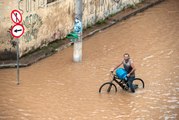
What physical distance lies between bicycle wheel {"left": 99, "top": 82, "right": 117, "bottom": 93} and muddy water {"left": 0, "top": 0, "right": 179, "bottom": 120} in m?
0.19

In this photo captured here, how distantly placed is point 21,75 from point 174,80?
505 cm

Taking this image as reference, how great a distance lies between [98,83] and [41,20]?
393cm

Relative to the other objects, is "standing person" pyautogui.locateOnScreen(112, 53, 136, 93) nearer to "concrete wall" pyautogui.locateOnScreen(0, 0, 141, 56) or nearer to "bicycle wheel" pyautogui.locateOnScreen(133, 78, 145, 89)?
"bicycle wheel" pyautogui.locateOnScreen(133, 78, 145, 89)

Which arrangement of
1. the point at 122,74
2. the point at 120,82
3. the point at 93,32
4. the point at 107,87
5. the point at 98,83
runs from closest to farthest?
the point at 122,74, the point at 120,82, the point at 107,87, the point at 98,83, the point at 93,32

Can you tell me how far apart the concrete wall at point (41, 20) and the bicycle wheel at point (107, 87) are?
149 inches

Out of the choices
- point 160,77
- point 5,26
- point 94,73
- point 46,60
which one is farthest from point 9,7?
point 160,77

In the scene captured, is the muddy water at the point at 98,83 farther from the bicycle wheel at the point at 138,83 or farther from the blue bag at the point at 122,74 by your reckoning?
the blue bag at the point at 122,74

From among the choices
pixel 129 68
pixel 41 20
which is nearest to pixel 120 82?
pixel 129 68

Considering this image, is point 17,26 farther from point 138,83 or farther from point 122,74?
point 138,83

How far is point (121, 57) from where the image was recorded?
19078 mm

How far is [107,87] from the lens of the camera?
53.3ft

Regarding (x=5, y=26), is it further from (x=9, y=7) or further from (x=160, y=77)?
(x=160, y=77)

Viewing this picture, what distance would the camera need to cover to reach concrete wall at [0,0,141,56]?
58.3 ft

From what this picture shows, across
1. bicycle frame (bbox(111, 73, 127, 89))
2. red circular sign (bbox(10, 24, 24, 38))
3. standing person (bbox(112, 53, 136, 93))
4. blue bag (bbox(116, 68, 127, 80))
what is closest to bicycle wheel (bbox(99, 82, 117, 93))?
bicycle frame (bbox(111, 73, 127, 89))
